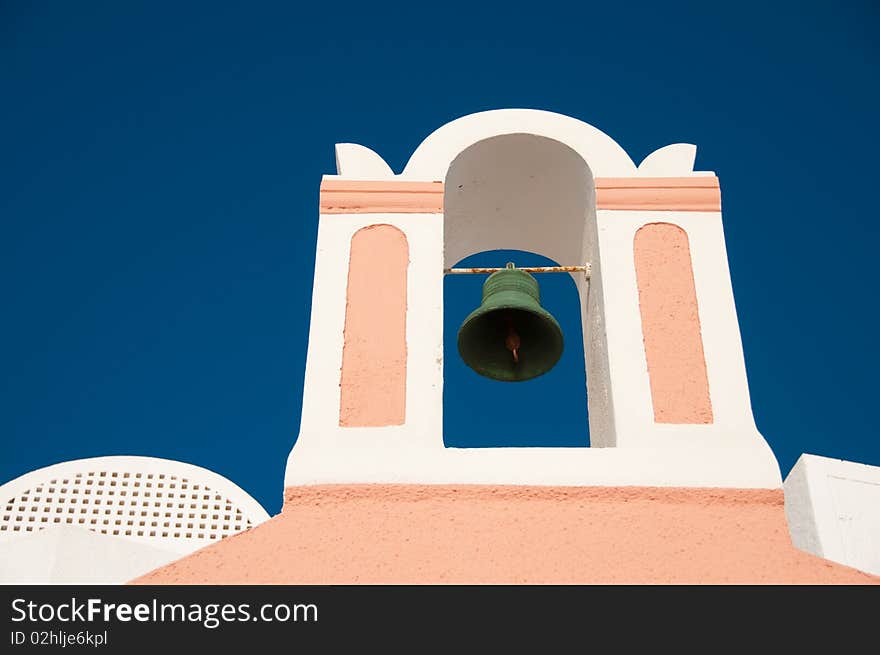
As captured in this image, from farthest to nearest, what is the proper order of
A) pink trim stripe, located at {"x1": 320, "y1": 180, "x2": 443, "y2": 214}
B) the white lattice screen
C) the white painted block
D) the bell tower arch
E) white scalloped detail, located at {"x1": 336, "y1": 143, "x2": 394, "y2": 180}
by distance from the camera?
the white lattice screen, the white painted block, white scalloped detail, located at {"x1": 336, "y1": 143, "x2": 394, "y2": 180}, pink trim stripe, located at {"x1": 320, "y1": 180, "x2": 443, "y2": 214}, the bell tower arch

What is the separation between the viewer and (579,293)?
425 centimetres

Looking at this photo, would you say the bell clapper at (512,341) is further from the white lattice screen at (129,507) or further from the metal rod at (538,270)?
the white lattice screen at (129,507)

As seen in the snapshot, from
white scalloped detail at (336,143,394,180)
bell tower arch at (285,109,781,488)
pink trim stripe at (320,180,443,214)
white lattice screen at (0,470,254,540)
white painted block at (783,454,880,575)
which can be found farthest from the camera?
white lattice screen at (0,470,254,540)

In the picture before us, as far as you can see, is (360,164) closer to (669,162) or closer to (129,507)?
(669,162)

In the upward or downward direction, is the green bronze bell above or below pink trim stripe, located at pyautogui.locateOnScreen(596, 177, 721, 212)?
below

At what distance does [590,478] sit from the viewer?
3117 mm

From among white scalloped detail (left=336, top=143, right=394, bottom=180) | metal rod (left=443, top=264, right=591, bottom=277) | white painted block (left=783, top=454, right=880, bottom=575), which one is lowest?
white painted block (left=783, top=454, right=880, bottom=575)

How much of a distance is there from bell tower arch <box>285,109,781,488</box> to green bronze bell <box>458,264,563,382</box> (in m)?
0.20

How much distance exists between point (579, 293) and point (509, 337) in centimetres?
41

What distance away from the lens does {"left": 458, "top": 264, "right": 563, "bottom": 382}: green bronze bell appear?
4.03 meters

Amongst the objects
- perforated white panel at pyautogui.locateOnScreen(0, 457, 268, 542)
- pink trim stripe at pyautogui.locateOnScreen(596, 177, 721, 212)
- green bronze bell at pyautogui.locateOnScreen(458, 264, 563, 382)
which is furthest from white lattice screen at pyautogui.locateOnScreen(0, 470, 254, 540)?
pink trim stripe at pyautogui.locateOnScreen(596, 177, 721, 212)

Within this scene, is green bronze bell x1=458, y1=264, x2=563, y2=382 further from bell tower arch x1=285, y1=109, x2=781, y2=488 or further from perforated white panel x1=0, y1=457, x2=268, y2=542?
perforated white panel x1=0, y1=457, x2=268, y2=542

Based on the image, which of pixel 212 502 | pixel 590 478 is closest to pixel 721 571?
pixel 590 478

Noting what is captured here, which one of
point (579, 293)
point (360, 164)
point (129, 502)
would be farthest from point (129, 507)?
point (579, 293)
